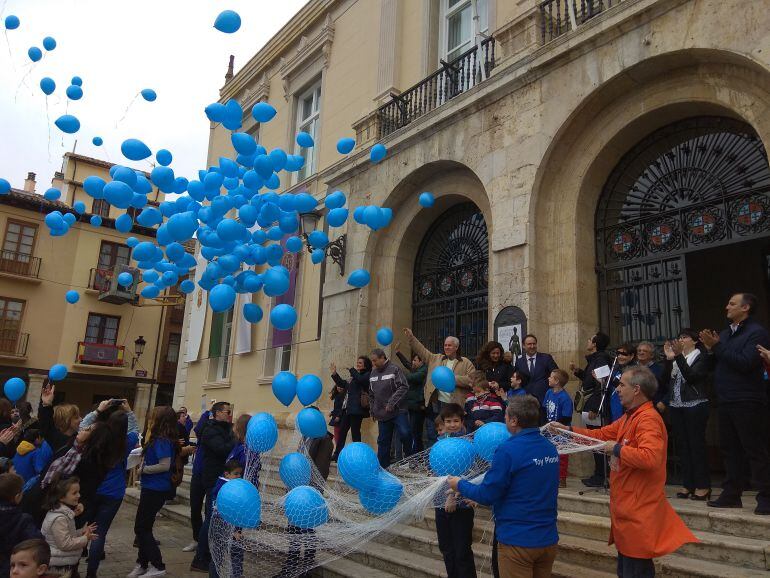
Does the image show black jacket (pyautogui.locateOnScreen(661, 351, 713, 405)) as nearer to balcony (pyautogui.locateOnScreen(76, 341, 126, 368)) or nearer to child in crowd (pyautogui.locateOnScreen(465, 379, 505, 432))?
child in crowd (pyautogui.locateOnScreen(465, 379, 505, 432))

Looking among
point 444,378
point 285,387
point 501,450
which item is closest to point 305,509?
point 501,450

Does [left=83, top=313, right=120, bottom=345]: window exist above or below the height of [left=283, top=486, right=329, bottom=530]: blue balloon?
above

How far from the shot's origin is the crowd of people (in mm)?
3279

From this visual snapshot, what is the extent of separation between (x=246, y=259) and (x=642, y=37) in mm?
6063

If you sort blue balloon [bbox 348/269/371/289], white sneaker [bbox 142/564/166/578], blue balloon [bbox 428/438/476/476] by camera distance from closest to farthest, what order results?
blue balloon [bbox 428/438/476/476]
white sneaker [bbox 142/564/166/578]
blue balloon [bbox 348/269/371/289]

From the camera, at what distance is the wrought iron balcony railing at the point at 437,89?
980 cm

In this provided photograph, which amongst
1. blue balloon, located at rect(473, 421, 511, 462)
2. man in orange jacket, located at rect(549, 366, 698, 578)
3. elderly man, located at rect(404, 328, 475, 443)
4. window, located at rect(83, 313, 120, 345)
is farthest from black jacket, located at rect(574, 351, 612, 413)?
window, located at rect(83, 313, 120, 345)

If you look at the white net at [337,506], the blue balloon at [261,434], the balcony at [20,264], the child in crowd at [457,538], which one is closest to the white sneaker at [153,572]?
the white net at [337,506]

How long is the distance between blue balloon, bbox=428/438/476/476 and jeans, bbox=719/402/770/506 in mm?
2390

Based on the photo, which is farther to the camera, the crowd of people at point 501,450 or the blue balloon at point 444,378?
the blue balloon at point 444,378

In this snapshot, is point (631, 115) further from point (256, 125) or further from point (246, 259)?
point (256, 125)

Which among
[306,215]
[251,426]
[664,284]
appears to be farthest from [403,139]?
[251,426]

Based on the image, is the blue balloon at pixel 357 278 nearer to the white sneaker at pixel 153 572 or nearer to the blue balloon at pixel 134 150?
the blue balloon at pixel 134 150

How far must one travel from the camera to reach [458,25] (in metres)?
11.5
